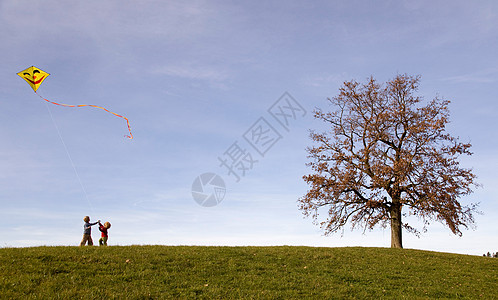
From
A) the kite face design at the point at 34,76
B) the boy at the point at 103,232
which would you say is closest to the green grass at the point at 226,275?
the boy at the point at 103,232

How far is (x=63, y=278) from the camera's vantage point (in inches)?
583

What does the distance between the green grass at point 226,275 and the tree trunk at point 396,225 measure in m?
6.53

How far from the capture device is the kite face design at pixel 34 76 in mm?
20891

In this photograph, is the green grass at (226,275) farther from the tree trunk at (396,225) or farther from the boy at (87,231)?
the tree trunk at (396,225)

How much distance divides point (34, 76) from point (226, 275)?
15306 millimetres

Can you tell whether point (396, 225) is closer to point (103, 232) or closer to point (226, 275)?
point (226, 275)

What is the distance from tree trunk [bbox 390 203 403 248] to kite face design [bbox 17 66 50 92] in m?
26.6

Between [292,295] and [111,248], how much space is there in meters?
10.5

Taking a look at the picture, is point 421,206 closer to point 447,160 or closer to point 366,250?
point 447,160

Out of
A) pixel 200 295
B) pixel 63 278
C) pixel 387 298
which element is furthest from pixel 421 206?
pixel 63 278

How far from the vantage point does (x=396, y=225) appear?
30.2m

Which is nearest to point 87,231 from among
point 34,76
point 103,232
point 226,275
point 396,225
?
point 103,232

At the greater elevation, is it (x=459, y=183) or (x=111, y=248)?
(x=459, y=183)

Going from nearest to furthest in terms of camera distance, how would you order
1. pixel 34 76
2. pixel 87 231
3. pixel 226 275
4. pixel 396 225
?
pixel 226 275
pixel 34 76
pixel 87 231
pixel 396 225
